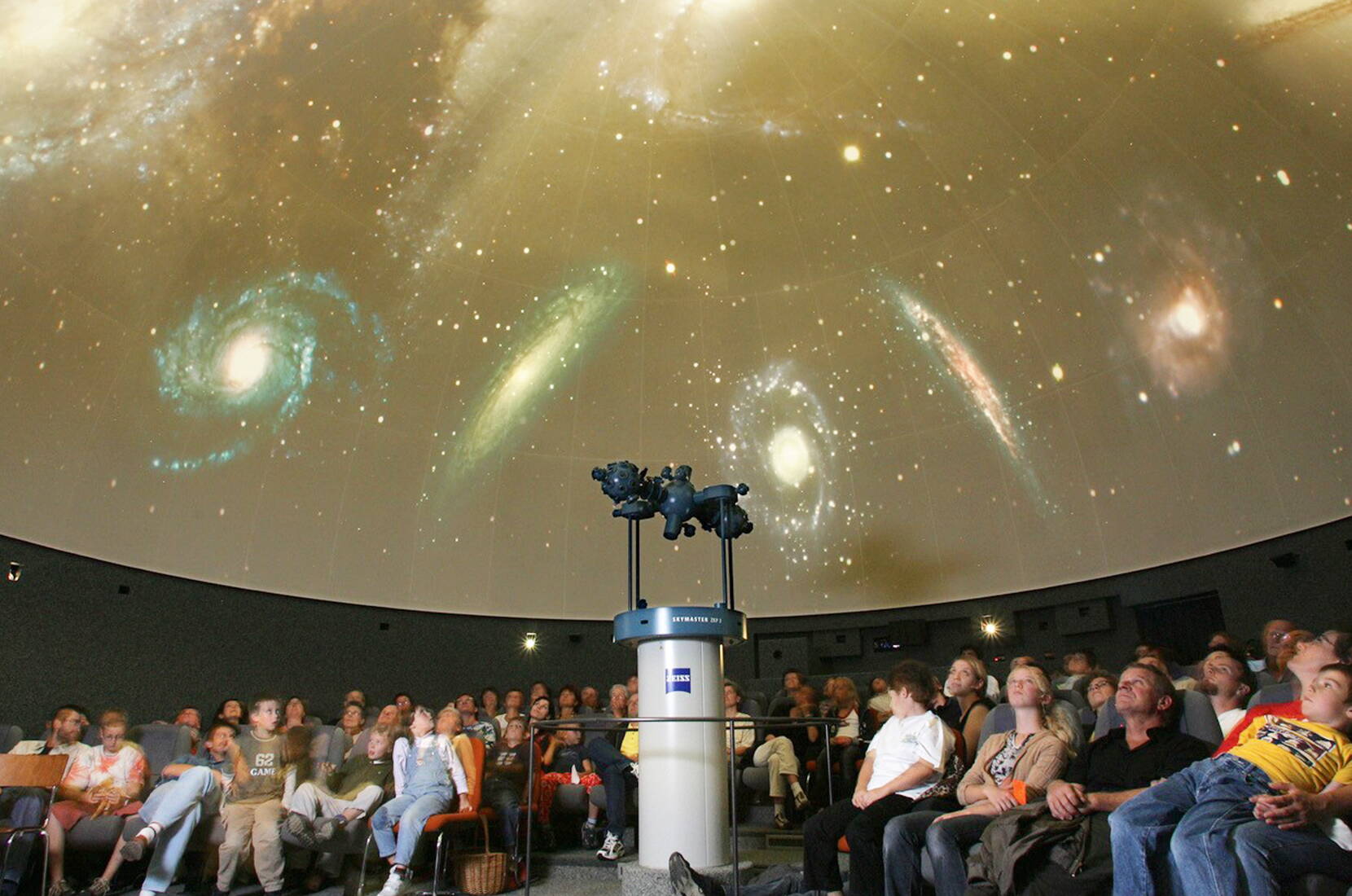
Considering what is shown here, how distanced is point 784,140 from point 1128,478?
462 cm

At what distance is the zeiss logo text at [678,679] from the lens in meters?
4.76

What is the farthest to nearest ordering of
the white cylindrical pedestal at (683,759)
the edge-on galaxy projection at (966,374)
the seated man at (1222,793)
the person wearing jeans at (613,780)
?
1. the edge-on galaxy projection at (966,374)
2. the person wearing jeans at (613,780)
3. the white cylindrical pedestal at (683,759)
4. the seated man at (1222,793)

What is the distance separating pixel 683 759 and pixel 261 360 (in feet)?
19.7

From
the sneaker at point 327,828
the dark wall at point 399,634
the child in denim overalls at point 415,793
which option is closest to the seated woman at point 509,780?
the child in denim overalls at point 415,793

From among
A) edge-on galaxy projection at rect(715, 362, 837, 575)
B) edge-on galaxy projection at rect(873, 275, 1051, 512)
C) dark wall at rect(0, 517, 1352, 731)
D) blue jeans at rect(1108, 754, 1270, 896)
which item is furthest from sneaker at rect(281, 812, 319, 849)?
edge-on galaxy projection at rect(873, 275, 1051, 512)

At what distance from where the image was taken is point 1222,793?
2.93 meters

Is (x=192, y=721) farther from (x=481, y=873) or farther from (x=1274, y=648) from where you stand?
(x=1274, y=648)

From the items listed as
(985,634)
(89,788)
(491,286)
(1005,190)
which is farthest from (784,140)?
(89,788)

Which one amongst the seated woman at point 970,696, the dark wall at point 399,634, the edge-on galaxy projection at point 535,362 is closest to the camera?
the seated woman at point 970,696

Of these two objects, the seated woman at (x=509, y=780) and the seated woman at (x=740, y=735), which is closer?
the seated woman at (x=509, y=780)

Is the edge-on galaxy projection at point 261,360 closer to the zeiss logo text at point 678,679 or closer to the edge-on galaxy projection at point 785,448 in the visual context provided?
the edge-on galaxy projection at point 785,448

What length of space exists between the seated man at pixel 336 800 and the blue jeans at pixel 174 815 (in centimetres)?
56

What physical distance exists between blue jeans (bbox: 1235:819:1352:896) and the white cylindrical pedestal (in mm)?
2483

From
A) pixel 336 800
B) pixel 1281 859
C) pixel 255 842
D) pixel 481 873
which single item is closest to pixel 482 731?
pixel 336 800
